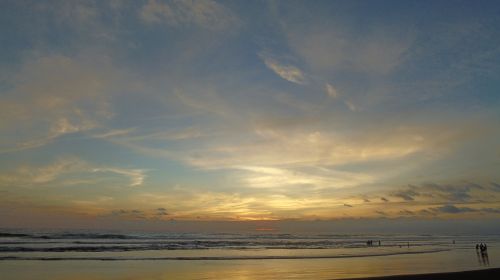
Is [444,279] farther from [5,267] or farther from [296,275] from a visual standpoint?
[5,267]

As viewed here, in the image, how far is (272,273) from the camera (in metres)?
25.8

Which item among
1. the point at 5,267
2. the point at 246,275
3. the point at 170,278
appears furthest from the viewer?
the point at 5,267

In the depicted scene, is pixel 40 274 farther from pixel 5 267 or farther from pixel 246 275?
pixel 246 275

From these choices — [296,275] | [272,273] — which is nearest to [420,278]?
[296,275]

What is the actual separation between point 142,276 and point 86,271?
5.21 meters

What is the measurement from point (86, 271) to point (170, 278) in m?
7.15

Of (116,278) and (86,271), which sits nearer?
(116,278)

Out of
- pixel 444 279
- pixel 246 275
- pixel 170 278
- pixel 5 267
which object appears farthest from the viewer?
pixel 5 267

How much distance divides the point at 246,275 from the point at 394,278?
9069mm

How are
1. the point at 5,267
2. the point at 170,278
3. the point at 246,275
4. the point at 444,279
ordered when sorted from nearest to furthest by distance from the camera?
the point at 444,279 → the point at 170,278 → the point at 246,275 → the point at 5,267

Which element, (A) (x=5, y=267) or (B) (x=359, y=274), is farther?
(A) (x=5, y=267)

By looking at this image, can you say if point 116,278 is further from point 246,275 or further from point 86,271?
point 246,275

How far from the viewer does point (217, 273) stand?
1019 inches

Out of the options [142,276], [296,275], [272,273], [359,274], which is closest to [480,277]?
[359,274]
